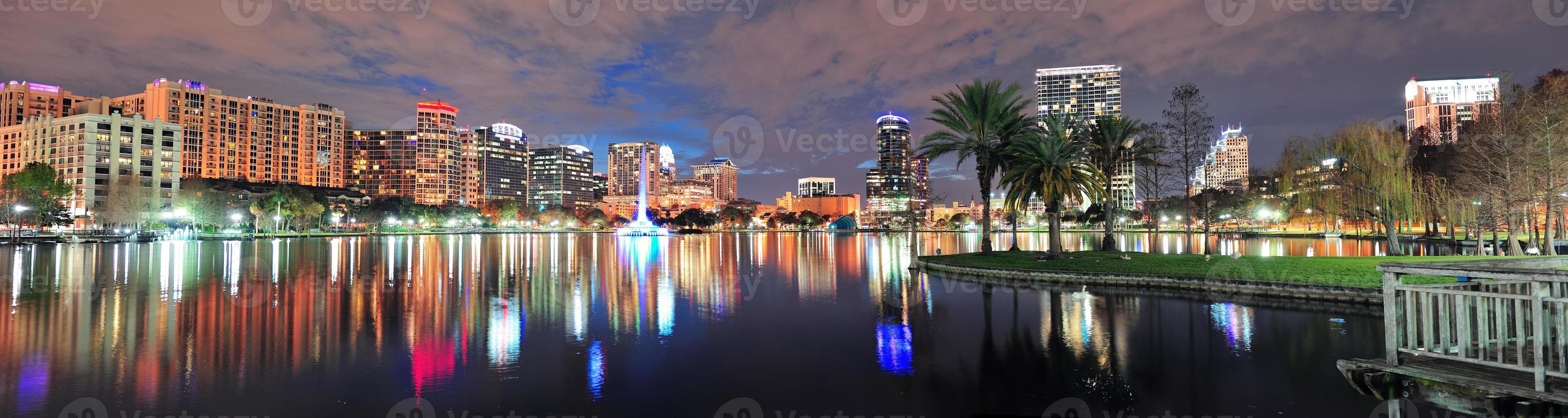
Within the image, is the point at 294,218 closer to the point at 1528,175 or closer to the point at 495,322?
the point at 495,322

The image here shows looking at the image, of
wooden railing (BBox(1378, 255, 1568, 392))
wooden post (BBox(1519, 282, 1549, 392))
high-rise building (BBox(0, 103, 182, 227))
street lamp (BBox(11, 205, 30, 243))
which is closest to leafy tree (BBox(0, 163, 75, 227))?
street lamp (BBox(11, 205, 30, 243))

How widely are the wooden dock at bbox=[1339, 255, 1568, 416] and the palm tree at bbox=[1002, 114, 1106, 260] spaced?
22.6 meters

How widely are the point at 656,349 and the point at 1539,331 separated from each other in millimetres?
11992

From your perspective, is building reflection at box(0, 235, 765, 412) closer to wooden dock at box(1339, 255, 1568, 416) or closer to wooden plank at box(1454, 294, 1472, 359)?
wooden dock at box(1339, 255, 1568, 416)

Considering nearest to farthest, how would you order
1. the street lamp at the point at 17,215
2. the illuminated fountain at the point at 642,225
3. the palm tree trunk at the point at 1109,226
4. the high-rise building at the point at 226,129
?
the palm tree trunk at the point at 1109,226 < the street lamp at the point at 17,215 < the illuminated fountain at the point at 642,225 < the high-rise building at the point at 226,129

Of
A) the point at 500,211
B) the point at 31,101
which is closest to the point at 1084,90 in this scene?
the point at 500,211

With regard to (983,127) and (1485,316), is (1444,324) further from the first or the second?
(983,127)

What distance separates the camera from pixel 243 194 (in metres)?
138

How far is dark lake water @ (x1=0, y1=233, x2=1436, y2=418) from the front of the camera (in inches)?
374

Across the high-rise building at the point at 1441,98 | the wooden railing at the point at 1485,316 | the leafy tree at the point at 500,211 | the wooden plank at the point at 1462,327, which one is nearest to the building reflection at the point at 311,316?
the wooden railing at the point at 1485,316

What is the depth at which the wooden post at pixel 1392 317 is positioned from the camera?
6980mm

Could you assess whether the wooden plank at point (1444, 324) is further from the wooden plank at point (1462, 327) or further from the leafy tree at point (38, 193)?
the leafy tree at point (38, 193)

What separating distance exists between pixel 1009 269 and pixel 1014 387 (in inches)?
722

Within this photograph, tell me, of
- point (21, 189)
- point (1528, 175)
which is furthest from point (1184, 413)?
point (21, 189)
